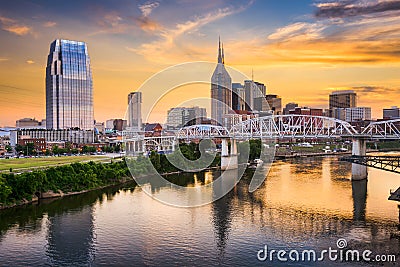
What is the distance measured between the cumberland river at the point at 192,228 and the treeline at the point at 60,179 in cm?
111

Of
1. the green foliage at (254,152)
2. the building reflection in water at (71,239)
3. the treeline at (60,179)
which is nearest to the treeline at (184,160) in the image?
the treeline at (60,179)

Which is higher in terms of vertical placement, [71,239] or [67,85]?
[67,85]

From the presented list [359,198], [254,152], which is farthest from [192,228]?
[254,152]

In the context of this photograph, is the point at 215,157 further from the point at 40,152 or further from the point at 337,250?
the point at 337,250

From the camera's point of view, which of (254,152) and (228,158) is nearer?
(228,158)

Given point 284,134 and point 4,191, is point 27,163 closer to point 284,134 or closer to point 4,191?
point 4,191

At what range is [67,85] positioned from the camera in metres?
93.2

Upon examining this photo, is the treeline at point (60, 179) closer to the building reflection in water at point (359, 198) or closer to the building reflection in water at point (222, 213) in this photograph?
the building reflection in water at point (222, 213)

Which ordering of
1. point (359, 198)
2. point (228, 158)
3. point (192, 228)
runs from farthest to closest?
1. point (228, 158)
2. point (359, 198)
3. point (192, 228)

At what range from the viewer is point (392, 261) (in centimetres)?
1284

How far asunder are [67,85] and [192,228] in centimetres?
8235

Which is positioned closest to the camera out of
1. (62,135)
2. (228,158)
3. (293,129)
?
(228,158)

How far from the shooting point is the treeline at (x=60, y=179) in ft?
72.7

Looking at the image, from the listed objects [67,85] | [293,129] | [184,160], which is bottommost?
[184,160]
